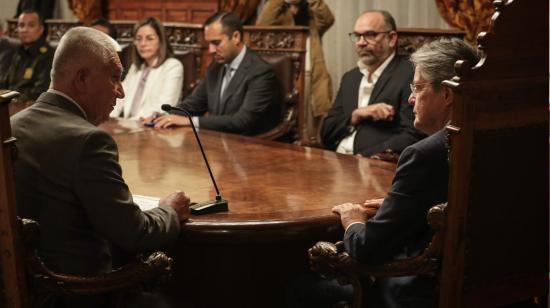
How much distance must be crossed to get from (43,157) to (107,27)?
4.12 m

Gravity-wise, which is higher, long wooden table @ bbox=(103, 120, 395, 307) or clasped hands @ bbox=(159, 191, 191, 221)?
clasped hands @ bbox=(159, 191, 191, 221)

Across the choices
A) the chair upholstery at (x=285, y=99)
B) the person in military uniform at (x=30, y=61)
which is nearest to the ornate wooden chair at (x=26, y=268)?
the chair upholstery at (x=285, y=99)

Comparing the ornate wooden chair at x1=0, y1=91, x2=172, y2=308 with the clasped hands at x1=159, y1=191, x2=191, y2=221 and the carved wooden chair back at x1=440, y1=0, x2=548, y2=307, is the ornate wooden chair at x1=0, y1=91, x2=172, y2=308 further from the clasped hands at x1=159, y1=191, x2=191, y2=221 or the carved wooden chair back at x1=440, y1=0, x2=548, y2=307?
the carved wooden chair back at x1=440, y1=0, x2=548, y2=307

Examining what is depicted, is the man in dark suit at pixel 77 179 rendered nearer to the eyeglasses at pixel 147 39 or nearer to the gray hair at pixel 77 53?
the gray hair at pixel 77 53

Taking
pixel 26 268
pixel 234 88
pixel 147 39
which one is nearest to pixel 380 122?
pixel 234 88

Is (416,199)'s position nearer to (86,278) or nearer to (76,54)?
(86,278)

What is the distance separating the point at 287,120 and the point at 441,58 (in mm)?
2683

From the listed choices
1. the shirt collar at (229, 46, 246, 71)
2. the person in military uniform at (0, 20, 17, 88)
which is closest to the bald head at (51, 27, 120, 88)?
the shirt collar at (229, 46, 246, 71)

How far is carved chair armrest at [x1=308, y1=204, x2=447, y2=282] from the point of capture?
6.73 ft

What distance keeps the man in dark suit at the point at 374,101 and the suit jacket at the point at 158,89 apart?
3.94ft

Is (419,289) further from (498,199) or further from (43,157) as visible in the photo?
(43,157)

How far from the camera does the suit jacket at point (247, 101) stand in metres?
4.78

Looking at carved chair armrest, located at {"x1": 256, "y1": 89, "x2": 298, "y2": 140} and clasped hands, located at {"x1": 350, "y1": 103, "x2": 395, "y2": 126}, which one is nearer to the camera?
clasped hands, located at {"x1": 350, "y1": 103, "x2": 395, "y2": 126}

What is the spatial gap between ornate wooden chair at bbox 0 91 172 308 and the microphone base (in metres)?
0.27
